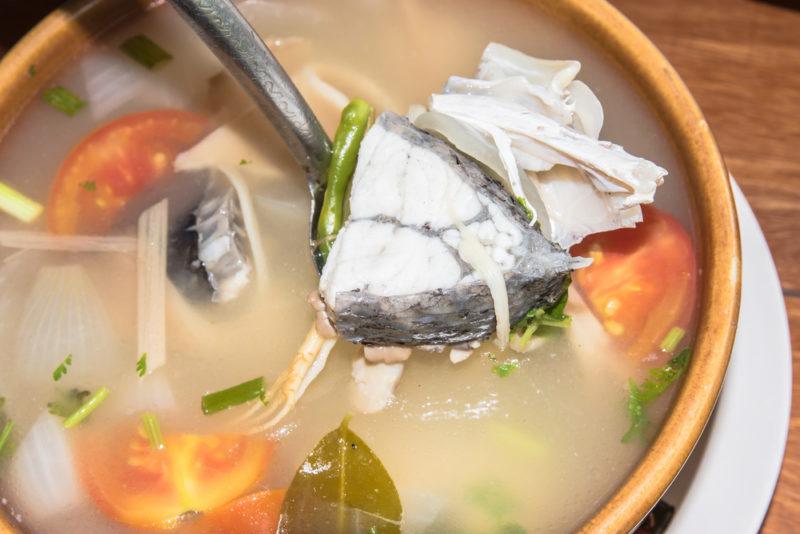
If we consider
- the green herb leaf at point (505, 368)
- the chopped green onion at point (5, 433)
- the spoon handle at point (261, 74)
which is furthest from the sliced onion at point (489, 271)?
the chopped green onion at point (5, 433)

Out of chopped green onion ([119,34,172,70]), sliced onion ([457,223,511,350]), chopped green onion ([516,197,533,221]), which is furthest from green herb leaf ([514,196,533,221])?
chopped green onion ([119,34,172,70])

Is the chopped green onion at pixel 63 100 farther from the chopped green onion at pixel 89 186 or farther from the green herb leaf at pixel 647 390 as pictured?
the green herb leaf at pixel 647 390

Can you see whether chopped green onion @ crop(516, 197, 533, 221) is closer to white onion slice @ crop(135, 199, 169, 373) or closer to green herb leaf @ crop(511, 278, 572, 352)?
green herb leaf @ crop(511, 278, 572, 352)

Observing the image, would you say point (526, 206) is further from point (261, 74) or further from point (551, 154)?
point (261, 74)

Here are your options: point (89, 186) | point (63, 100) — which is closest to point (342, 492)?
point (89, 186)

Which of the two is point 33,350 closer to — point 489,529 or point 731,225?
point 489,529

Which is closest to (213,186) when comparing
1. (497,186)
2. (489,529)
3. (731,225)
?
(497,186)
